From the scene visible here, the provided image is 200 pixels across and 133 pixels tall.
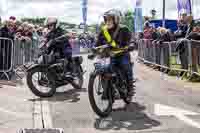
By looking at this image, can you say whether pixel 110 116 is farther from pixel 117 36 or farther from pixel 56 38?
pixel 56 38

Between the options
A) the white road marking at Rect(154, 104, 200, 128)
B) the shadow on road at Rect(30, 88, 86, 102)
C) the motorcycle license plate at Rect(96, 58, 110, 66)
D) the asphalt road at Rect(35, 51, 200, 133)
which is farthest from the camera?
the shadow on road at Rect(30, 88, 86, 102)

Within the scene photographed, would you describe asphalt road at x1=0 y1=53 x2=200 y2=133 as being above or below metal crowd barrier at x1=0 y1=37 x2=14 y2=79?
below

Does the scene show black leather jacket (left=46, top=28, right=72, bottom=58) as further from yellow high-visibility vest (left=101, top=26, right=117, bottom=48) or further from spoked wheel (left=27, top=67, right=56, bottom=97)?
yellow high-visibility vest (left=101, top=26, right=117, bottom=48)

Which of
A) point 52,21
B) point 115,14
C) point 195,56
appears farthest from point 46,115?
point 195,56

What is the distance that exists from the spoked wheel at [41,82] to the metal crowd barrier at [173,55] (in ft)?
15.1

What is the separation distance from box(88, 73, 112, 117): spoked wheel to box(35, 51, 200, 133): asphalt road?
0.52ft

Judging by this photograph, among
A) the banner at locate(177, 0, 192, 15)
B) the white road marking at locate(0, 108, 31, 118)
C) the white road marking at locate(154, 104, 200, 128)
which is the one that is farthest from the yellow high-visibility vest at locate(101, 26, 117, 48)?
the banner at locate(177, 0, 192, 15)

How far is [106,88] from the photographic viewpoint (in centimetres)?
834

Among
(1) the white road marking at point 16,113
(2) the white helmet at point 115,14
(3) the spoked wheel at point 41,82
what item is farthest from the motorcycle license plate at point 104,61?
(3) the spoked wheel at point 41,82

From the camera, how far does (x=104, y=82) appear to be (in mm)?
8320

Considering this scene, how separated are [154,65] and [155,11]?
2156cm

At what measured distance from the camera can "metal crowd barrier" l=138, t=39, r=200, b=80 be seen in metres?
13.5

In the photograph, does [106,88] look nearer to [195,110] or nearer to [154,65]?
[195,110]

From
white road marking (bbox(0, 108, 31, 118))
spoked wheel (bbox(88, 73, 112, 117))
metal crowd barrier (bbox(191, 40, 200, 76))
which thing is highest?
metal crowd barrier (bbox(191, 40, 200, 76))
